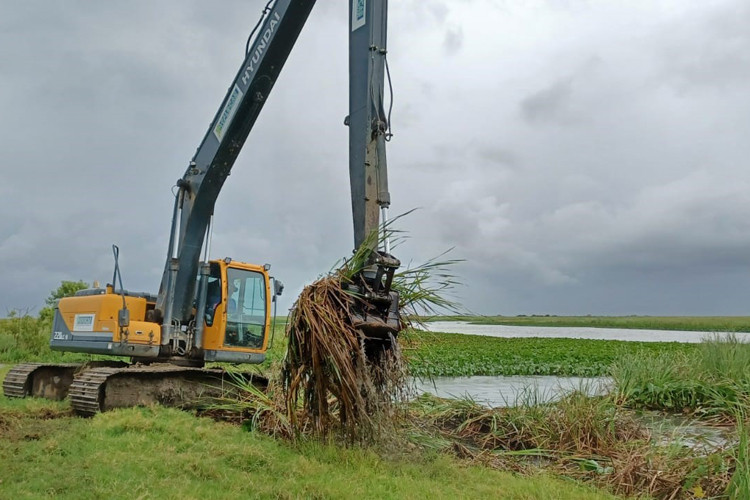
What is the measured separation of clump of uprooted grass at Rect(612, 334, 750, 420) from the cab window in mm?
5641

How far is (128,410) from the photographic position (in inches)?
285

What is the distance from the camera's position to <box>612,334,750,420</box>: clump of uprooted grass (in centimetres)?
1069

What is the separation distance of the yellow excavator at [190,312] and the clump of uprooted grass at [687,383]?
19.7ft

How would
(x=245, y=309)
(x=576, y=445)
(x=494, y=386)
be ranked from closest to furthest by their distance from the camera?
(x=576, y=445), (x=245, y=309), (x=494, y=386)

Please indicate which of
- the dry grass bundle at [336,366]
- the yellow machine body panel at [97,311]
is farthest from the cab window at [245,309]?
the dry grass bundle at [336,366]

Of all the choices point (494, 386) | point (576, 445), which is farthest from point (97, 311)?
point (494, 386)

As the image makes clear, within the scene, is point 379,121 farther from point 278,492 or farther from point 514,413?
point 514,413

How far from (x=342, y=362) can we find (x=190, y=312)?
4.65m

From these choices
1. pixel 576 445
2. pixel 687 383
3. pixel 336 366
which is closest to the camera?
pixel 336 366

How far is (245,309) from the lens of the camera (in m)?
9.41

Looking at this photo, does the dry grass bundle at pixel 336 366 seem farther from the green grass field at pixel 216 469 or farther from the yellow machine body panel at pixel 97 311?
the yellow machine body panel at pixel 97 311

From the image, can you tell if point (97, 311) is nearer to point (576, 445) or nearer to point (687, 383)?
point (576, 445)

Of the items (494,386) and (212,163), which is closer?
(212,163)

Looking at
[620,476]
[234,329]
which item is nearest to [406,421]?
[620,476]
